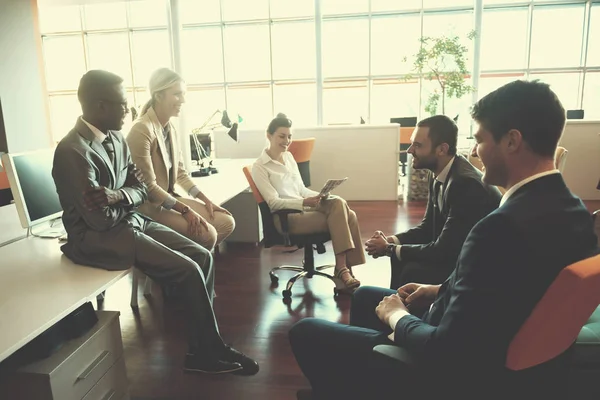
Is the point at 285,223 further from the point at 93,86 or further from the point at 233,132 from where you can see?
the point at 233,132

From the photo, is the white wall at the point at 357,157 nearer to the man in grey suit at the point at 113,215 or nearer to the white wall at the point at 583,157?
the white wall at the point at 583,157

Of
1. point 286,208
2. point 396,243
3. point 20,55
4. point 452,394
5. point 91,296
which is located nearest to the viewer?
point 452,394

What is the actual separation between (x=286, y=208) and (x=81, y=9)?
384 inches

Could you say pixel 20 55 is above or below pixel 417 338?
above

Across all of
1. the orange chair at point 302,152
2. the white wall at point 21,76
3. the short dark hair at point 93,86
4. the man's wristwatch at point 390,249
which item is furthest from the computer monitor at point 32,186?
the white wall at point 21,76

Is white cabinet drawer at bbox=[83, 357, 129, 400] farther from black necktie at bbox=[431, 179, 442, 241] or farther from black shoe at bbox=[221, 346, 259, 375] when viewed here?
black necktie at bbox=[431, 179, 442, 241]

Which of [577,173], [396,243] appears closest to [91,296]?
[396,243]

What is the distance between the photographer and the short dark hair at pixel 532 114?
1.10 meters

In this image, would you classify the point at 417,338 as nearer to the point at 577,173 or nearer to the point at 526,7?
the point at 577,173

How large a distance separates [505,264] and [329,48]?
859 cm

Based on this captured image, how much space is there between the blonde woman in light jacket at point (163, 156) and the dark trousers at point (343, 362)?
1365mm

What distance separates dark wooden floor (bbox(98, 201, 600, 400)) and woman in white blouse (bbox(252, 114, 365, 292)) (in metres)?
0.33

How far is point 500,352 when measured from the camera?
1.07 meters

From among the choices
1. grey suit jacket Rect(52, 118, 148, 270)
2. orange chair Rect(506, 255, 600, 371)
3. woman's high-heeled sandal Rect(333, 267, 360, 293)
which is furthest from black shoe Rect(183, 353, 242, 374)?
orange chair Rect(506, 255, 600, 371)
